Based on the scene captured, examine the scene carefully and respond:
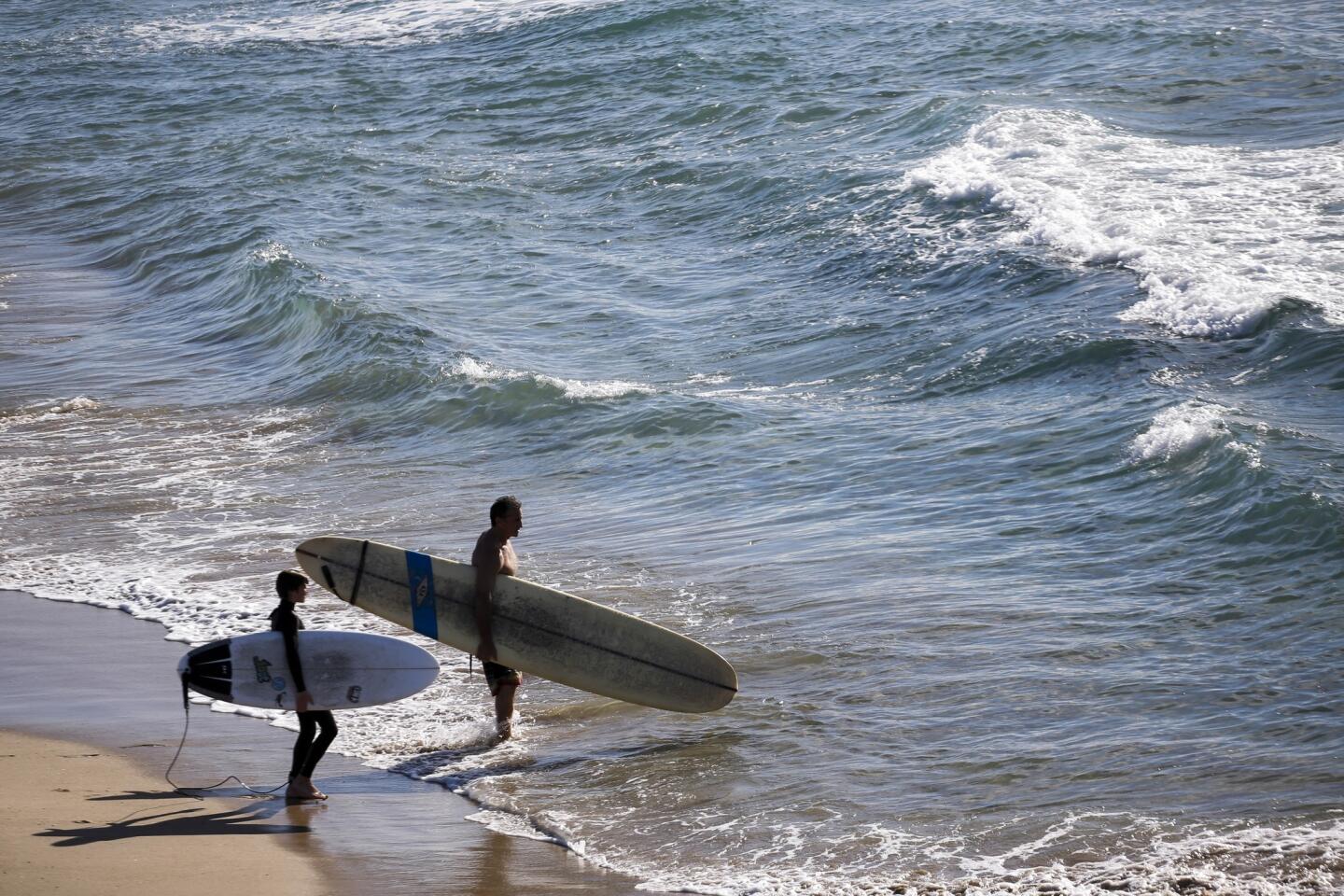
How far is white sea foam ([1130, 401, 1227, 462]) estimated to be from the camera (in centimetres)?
1051

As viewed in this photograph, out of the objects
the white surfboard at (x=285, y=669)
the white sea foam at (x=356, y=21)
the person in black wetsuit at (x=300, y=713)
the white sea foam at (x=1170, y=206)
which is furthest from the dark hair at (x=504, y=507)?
the white sea foam at (x=356, y=21)

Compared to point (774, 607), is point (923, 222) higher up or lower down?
higher up

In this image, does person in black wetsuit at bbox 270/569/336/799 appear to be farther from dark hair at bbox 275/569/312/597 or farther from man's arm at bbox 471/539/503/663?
man's arm at bbox 471/539/503/663

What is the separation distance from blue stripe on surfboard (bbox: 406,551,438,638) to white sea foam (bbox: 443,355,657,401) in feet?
19.2

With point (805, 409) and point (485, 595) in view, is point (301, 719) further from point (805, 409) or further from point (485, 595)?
point (805, 409)

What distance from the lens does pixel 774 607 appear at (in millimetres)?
8945

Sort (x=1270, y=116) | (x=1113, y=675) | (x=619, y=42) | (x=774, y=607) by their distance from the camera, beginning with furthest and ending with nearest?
(x=619, y=42) < (x=1270, y=116) < (x=774, y=607) < (x=1113, y=675)

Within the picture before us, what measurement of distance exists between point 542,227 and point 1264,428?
490 inches

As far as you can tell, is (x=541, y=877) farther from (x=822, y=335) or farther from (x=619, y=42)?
(x=619, y=42)

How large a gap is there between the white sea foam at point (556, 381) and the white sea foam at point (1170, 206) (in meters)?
4.86

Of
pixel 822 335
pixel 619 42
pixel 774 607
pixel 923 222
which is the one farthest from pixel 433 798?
pixel 619 42

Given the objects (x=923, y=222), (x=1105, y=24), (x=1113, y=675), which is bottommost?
(x=1113, y=675)

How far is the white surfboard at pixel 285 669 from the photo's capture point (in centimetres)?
703

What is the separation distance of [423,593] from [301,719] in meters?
1.35
